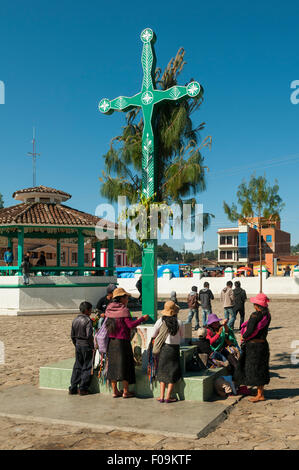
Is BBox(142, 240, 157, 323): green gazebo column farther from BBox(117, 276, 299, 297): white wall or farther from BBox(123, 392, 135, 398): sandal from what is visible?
BBox(117, 276, 299, 297): white wall

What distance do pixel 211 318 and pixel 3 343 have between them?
23.6 ft

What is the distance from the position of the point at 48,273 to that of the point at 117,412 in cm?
1751

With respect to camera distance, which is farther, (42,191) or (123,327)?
(42,191)

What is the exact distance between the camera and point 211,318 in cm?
816

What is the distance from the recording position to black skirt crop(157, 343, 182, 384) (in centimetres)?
704

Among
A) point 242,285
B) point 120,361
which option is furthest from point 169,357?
point 242,285

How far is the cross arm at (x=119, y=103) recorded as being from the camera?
26.8 ft

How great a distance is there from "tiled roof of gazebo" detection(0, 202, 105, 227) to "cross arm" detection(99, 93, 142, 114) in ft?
47.9

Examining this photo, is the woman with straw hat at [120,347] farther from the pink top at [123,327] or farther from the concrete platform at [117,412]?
the concrete platform at [117,412]

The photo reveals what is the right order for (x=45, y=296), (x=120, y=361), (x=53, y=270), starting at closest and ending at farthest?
1. (x=120, y=361)
2. (x=45, y=296)
3. (x=53, y=270)

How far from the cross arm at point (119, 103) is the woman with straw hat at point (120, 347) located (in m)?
3.45

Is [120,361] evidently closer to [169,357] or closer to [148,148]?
[169,357]

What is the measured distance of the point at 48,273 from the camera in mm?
23516

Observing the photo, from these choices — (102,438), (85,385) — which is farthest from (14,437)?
(85,385)
